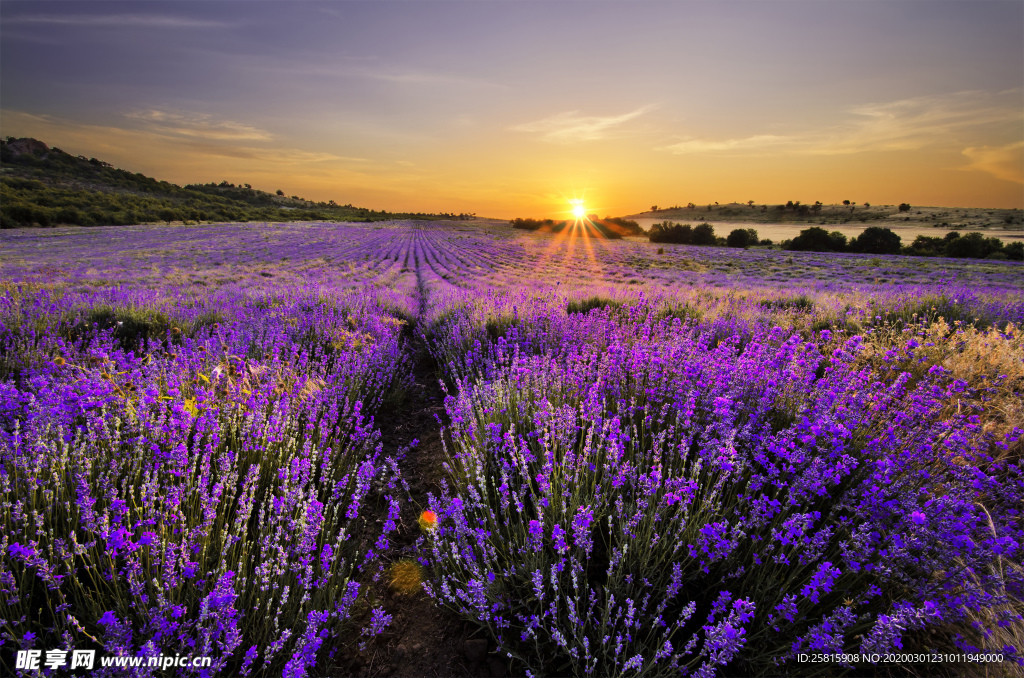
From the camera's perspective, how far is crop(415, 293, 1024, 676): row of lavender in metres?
1.56

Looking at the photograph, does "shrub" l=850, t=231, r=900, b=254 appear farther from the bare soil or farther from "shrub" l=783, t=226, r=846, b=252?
the bare soil

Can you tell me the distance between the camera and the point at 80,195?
38.1 meters

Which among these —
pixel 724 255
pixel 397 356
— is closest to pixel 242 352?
pixel 397 356

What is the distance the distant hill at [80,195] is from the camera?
30000 millimetres

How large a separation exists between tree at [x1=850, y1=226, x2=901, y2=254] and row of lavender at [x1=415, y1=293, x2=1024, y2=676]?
4102 centimetres

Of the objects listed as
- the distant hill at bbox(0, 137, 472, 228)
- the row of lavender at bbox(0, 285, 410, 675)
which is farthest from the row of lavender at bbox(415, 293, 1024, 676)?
the distant hill at bbox(0, 137, 472, 228)

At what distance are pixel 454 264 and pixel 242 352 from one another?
768 inches

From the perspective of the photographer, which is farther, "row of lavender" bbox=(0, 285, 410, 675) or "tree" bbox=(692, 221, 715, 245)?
"tree" bbox=(692, 221, 715, 245)

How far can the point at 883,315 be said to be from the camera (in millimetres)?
7039

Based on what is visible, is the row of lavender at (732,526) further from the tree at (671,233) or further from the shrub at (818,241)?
the tree at (671,233)

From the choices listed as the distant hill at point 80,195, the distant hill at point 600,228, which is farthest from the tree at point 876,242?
the distant hill at point 80,195

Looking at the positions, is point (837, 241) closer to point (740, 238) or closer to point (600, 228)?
point (740, 238)

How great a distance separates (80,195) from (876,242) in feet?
235

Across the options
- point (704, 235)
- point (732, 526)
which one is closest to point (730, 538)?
point (732, 526)
